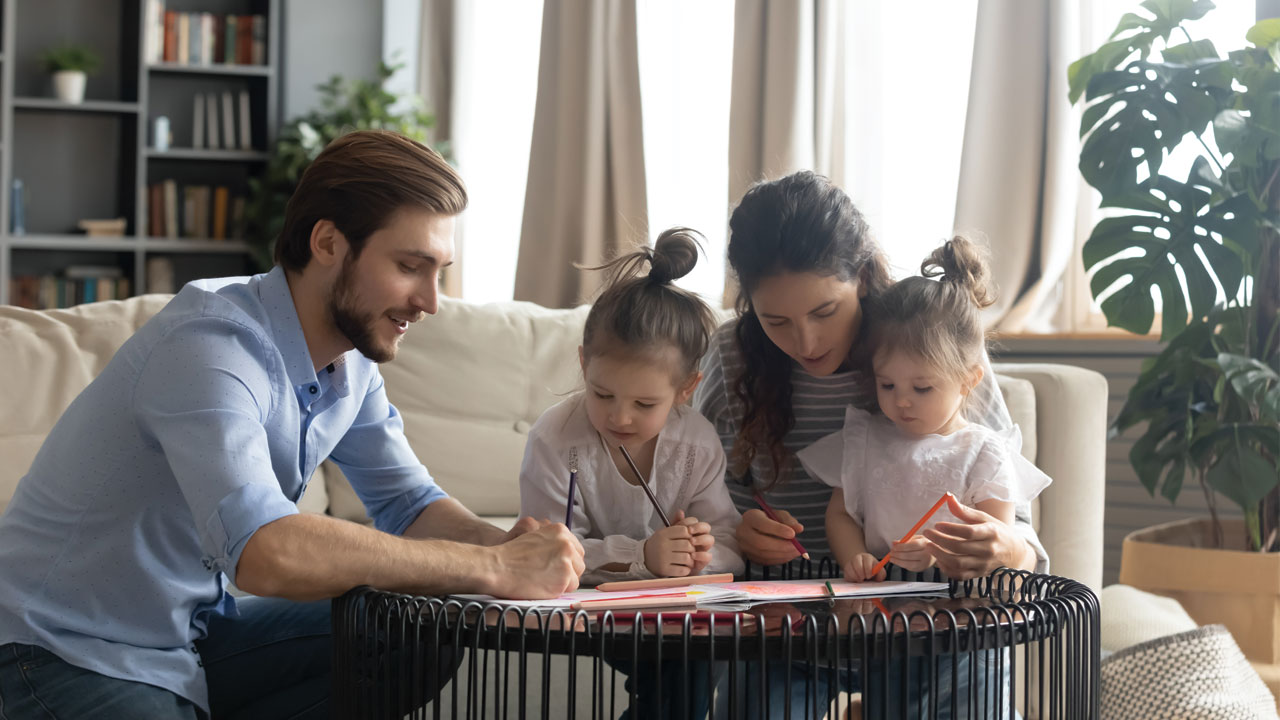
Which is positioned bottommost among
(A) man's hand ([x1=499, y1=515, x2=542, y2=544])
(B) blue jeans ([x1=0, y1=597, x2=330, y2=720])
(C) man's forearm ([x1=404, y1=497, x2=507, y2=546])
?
(B) blue jeans ([x1=0, y1=597, x2=330, y2=720])

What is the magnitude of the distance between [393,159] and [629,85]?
2.95 m

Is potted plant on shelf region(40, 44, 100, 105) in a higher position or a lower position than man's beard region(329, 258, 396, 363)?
higher

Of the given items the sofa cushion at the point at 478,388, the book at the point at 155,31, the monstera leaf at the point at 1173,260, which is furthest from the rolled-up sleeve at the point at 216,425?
the book at the point at 155,31

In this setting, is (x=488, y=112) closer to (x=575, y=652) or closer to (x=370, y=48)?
(x=370, y=48)

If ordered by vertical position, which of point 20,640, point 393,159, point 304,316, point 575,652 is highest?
point 393,159

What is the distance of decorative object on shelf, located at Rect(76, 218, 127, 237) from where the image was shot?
4.96 m

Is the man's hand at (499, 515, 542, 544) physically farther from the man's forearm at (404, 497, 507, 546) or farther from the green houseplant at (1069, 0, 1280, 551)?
the green houseplant at (1069, 0, 1280, 551)

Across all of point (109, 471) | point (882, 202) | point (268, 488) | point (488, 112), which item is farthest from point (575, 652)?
point (488, 112)

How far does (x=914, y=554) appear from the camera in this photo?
3.87 feet

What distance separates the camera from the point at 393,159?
130cm

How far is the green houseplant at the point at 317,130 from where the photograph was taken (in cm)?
469

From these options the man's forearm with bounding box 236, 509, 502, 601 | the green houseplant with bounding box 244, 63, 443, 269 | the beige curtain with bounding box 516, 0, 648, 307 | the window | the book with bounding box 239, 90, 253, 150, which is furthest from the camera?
the book with bounding box 239, 90, 253, 150

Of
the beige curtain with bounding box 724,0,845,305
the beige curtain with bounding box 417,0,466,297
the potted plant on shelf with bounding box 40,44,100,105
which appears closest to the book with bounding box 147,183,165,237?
the potted plant on shelf with bounding box 40,44,100,105

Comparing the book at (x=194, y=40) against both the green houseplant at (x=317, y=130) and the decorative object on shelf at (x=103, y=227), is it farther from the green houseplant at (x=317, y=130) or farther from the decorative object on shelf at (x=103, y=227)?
the decorative object on shelf at (x=103, y=227)
